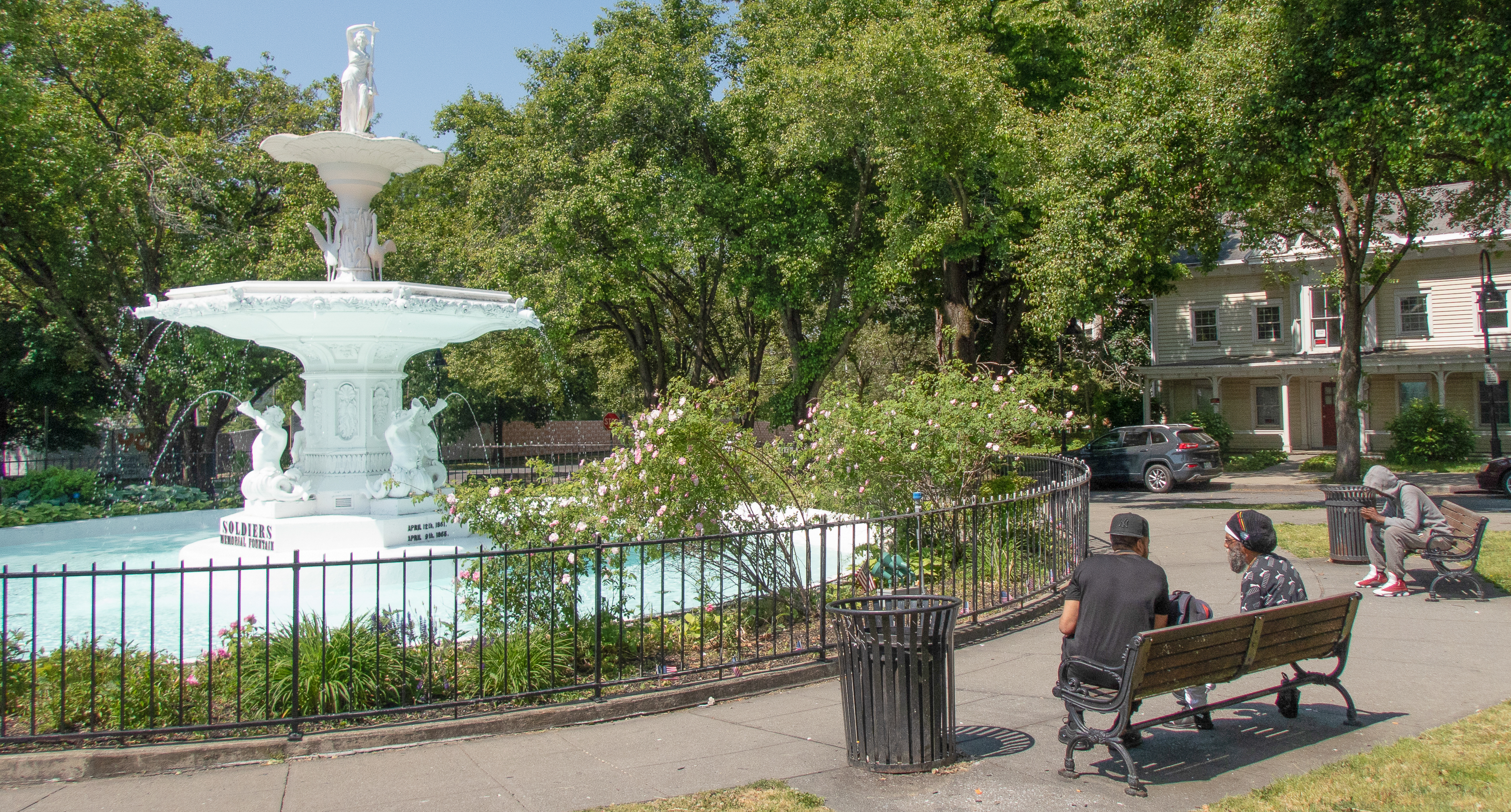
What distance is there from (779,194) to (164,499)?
16162 mm

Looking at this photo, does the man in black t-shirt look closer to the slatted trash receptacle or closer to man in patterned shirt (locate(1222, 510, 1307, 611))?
the slatted trash receptacle

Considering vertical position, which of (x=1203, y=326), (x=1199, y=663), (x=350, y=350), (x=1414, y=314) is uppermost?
(x=1203, y=326)

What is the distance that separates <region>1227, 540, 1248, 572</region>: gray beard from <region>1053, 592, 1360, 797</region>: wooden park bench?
51cm

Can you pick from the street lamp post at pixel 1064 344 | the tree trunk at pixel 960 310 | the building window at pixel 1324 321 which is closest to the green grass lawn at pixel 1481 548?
the tree trunk at pixel 960 310

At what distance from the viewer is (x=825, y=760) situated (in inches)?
228

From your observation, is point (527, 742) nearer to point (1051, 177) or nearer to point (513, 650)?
point (513, 650)

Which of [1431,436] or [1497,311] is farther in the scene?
[1497,311]

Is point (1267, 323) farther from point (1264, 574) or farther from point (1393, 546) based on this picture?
point (1264, 574)

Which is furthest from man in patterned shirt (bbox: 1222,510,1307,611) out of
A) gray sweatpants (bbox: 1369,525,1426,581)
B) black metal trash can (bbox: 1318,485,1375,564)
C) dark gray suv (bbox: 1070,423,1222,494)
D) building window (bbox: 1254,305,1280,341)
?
building window (bbox: 1254,305,1280,341)

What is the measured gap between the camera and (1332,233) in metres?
27.4

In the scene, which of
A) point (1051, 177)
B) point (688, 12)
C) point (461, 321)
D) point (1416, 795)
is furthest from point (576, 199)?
point (1416, 795)

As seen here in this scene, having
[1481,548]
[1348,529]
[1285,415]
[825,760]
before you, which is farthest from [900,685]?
[1285,415]

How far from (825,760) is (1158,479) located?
22.2 m

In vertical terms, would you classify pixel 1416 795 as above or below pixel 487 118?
below
